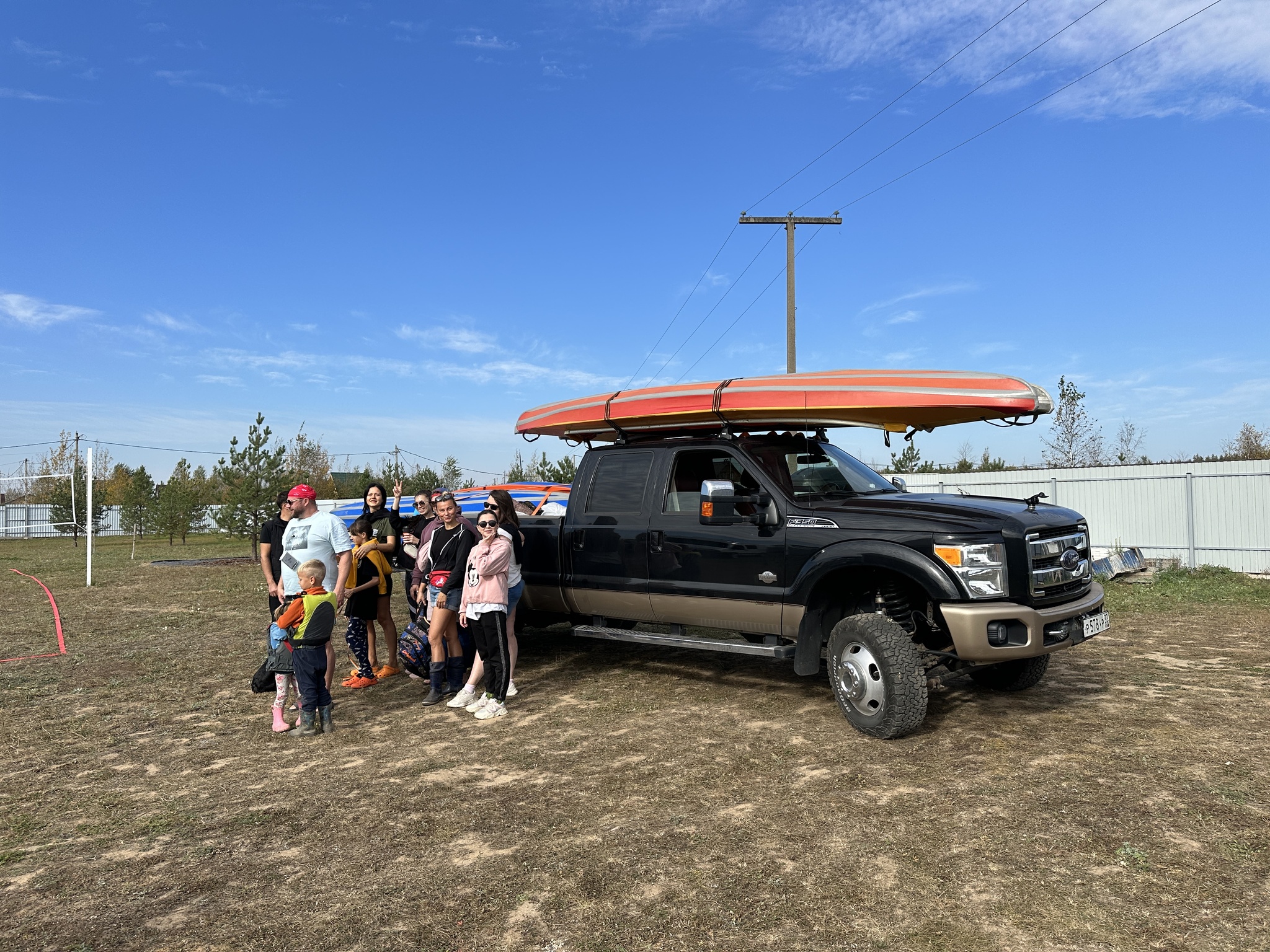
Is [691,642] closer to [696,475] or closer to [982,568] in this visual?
[696,475]

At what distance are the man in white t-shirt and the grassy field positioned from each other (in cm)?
112

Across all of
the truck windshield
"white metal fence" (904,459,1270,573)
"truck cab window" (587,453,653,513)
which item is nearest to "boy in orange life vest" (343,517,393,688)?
"truck cab window" (587,453,653,513)

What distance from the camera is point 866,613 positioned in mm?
5918

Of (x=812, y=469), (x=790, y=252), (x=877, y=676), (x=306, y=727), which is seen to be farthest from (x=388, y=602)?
(x=790, y=252)

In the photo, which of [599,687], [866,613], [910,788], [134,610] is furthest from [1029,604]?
[134,610]

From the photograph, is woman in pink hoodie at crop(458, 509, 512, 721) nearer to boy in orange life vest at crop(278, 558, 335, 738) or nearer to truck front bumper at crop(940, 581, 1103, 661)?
boy in orange life vest at crop(278, 558, 335, 738)

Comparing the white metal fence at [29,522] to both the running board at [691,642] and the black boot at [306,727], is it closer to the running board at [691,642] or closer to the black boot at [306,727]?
the black boot at [306,727]

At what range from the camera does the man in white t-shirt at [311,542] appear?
6660mm

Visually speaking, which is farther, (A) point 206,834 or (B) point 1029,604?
(B) point 1029,604

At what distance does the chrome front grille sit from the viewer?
5.55 m

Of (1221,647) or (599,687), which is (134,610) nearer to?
(599,687)

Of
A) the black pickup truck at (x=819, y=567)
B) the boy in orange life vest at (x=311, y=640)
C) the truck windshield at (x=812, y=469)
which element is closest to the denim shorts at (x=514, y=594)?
the black pickup truck at (x=819, y=567)

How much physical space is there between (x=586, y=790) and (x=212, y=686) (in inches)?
183

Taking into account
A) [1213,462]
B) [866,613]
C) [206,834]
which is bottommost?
[206,834]
